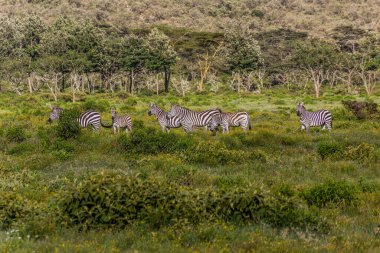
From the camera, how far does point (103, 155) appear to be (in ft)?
60.8

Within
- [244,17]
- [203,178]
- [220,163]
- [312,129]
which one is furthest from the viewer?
[244,17]

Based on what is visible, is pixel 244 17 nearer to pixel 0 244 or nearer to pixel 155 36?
pixel 155 36

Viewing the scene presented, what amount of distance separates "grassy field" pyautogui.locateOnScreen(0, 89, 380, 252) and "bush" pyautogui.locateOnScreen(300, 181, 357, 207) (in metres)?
0.03

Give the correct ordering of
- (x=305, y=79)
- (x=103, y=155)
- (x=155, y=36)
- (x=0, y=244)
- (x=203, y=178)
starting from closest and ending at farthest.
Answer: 1. (x=0, y=244)
2. (x=203, y=178)
3. (x=103, y=155)
4. (x=155, y=36)
5. (x=305, y=79)

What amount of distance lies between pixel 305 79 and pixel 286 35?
13.6 metres

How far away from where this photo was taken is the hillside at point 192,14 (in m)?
170

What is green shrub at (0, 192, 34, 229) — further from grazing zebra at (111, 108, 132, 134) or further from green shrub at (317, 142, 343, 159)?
grazing zebra at (111, 108, 132, 134)

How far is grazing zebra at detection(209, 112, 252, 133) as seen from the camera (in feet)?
83.2

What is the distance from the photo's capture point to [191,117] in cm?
2602

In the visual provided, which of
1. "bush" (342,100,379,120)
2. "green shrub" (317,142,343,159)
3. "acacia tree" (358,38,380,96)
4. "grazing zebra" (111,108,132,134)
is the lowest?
"green shrub" (317,142,343,159)

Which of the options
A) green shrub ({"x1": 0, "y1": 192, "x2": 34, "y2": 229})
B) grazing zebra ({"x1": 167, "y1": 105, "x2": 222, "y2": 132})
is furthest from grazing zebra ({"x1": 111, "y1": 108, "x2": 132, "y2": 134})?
green shrub ({"x1": 0, "y1": 192, "x2": 34, "y2": 229})

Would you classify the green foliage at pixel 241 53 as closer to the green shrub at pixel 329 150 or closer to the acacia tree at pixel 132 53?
the acacia tree at pixel 132 53

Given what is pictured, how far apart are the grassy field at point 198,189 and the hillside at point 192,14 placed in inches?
5790

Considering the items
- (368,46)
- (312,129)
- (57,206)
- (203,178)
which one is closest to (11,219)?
(57,206)
